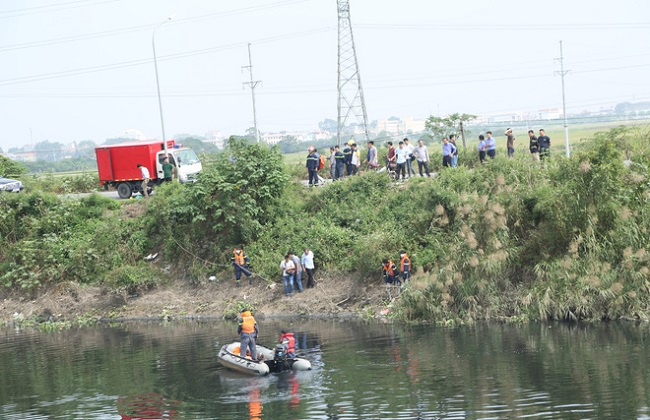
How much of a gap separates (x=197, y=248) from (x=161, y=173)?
8972 millimetres

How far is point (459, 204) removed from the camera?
34.2m

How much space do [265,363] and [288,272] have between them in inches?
435

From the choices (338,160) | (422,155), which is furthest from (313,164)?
(422,155)

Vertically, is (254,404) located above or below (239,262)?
below

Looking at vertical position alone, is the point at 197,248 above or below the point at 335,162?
below

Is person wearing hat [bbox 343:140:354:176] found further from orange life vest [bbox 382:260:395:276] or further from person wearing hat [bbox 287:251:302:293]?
orange life vest [bbox 382:260:395:276]

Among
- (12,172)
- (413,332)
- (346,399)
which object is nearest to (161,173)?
(12,172)

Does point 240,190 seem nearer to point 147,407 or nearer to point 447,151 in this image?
point 447,151

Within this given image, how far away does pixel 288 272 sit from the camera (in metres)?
36.5

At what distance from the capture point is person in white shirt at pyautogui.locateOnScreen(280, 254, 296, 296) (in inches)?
1433

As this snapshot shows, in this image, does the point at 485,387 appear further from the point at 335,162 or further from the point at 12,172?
the point at 12,172

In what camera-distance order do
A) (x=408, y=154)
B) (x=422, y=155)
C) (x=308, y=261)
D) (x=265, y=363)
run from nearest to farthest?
(x=265, y=363), (x=308, y=261), (x=422, y=155), (x=408, y=154)

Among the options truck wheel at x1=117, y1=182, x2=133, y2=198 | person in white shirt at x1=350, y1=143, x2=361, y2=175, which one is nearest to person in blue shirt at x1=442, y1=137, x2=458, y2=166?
person in white shirt at x1=350, y1=143, x2=361, y2=175

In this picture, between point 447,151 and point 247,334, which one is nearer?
point 247,334
